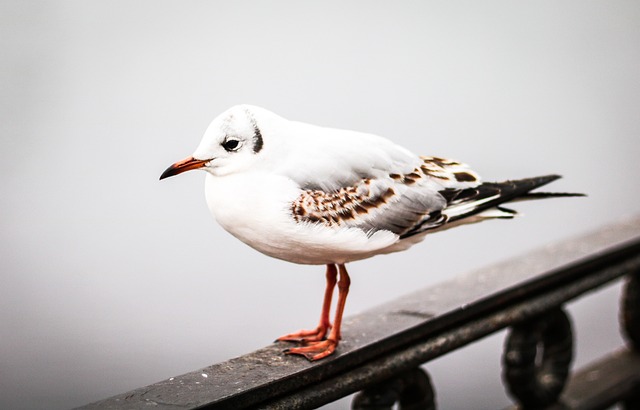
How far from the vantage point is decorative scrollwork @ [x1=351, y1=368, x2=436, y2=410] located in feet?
3.19

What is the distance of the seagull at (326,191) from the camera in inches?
29.1

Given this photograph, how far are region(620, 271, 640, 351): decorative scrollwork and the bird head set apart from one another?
884mm

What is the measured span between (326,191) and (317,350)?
8.1 inches

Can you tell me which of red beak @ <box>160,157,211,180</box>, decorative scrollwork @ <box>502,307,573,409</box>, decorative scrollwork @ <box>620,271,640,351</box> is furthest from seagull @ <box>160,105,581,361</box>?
decorative scrollwork @ <box>620,271,640,351</box>

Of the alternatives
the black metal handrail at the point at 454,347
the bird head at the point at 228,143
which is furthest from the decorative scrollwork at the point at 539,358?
the bird head at the point at 228,143

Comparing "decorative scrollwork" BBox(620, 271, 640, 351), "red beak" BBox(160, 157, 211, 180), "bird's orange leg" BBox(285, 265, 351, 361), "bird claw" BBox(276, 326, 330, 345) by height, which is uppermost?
"red beak" BBox(160, 157, 211, 180)

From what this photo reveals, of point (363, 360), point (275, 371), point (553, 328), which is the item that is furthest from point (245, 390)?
point (553, 328)

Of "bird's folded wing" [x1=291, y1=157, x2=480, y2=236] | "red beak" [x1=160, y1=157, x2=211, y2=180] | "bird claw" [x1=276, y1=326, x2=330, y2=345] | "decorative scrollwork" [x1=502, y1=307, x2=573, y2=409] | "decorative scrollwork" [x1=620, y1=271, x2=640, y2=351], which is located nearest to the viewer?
"red beak" [x1=160, y1=157, x2=211, y2=180]

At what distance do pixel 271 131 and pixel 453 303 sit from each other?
0.43m

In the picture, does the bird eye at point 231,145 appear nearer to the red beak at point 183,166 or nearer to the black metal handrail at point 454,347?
the red beak at point 183,166

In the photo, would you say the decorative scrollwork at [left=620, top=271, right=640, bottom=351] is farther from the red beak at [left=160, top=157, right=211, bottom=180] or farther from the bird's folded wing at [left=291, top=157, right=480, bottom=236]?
the red beak at [left=160, top=157, right=211, bottom=180]

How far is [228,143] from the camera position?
723 millimetres

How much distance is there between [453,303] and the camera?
3.45 feet

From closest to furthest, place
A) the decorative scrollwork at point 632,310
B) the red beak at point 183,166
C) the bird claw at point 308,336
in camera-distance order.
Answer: the red beak at point 183,166
the bird claw at point 308,336
the decorative scrollwork at point 632,310
